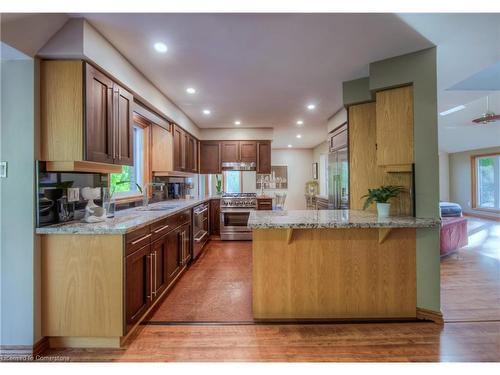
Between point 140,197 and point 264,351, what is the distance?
8.06 feet

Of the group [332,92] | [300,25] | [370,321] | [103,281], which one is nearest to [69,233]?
[103,281]

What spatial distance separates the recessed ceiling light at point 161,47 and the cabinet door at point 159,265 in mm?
1749

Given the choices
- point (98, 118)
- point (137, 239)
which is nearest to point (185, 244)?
point (137, 239)

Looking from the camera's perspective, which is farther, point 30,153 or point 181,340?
point 181,340

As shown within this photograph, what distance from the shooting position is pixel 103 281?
1869 millimetres

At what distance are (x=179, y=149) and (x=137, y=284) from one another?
2.55m

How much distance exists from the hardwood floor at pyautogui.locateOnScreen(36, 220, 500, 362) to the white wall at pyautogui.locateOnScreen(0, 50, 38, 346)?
35 centimetres

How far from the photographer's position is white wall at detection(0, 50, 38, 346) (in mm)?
1789

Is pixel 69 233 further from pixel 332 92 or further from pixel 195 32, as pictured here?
pixel 332 92

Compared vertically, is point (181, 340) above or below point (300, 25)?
below

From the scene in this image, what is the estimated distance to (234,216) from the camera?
5211mm

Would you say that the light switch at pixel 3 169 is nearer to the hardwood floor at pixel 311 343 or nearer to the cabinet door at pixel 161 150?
the hardwood floor at pixel 311 343

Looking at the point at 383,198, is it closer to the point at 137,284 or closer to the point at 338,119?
the point at 338,119

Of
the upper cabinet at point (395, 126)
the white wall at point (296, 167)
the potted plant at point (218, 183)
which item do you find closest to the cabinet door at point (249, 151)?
the potted plant at point (218, 183)
